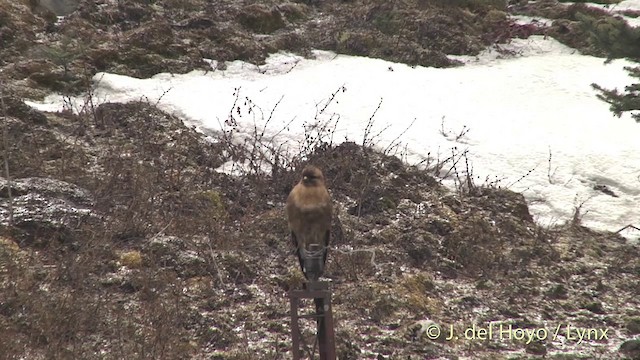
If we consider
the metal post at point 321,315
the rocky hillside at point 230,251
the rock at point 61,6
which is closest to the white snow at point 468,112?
the rocky hillside at point 230,251

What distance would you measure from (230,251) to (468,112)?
650 centimetres

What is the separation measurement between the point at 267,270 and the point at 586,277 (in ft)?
12.5

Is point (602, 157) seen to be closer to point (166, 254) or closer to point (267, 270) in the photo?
point (267, 270)

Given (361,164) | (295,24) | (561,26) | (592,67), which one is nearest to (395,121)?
(361,164)

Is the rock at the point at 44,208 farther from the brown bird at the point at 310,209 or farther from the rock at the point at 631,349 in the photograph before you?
the rock at the point at 631,349

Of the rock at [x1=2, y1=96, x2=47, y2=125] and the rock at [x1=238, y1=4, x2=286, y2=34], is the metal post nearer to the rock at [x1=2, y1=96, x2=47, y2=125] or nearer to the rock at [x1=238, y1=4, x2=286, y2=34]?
the rock at [x1=2, y1=96, x2=47, y2=125]

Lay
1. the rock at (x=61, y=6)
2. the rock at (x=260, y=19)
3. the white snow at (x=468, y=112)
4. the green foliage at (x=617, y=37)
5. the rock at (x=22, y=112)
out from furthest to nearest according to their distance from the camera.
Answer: the rock at (x=260, y=19), the rock at (x=61, y=6), the white snow at (x=468, y=112), the rock at (x=22, y=112), the green foliage at (x=617, y=37)

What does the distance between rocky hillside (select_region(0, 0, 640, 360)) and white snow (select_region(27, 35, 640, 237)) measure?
598 millimetres

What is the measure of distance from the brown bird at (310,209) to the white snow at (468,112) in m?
5.18

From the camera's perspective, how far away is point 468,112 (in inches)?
417

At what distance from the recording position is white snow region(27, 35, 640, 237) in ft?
28.6

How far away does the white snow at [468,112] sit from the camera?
8.70 meters

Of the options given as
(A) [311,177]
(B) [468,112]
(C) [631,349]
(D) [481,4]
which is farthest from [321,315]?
(D) [481,4]

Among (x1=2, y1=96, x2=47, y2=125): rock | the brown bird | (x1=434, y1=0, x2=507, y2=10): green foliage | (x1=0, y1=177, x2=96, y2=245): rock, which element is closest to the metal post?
the brown bird
